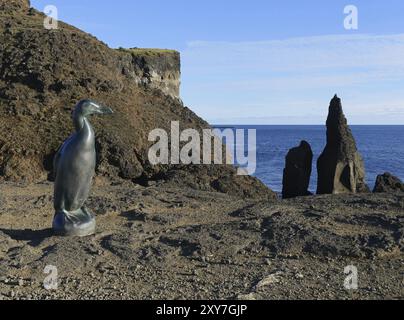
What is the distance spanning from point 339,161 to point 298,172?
1.76 m

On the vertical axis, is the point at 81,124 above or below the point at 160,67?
below

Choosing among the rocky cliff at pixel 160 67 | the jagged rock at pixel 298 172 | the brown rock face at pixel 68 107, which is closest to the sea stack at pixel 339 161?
the jagged rock at pixel 298 172

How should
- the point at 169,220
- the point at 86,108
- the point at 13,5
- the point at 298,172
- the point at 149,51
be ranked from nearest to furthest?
the point at 86,108 → the point at 169,220 → the point at 298,172 → the point at 13,5 → the point at 149,51

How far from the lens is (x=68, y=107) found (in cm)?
2483

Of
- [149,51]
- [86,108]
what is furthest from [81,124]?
[149,51]

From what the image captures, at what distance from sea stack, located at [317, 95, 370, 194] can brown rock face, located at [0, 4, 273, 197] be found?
3.24 metres

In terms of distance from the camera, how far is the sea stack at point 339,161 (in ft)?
78.3

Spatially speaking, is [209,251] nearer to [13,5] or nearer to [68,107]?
[68,107]

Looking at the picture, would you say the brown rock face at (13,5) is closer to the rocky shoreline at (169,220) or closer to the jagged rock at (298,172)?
the rocky shoreline at (169,220)

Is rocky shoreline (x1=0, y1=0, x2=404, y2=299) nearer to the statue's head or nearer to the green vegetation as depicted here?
the statue's head

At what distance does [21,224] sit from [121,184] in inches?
280

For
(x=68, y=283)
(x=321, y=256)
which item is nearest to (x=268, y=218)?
(x=321, y=256)

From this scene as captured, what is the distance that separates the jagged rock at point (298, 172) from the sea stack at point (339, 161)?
0.60 metres
